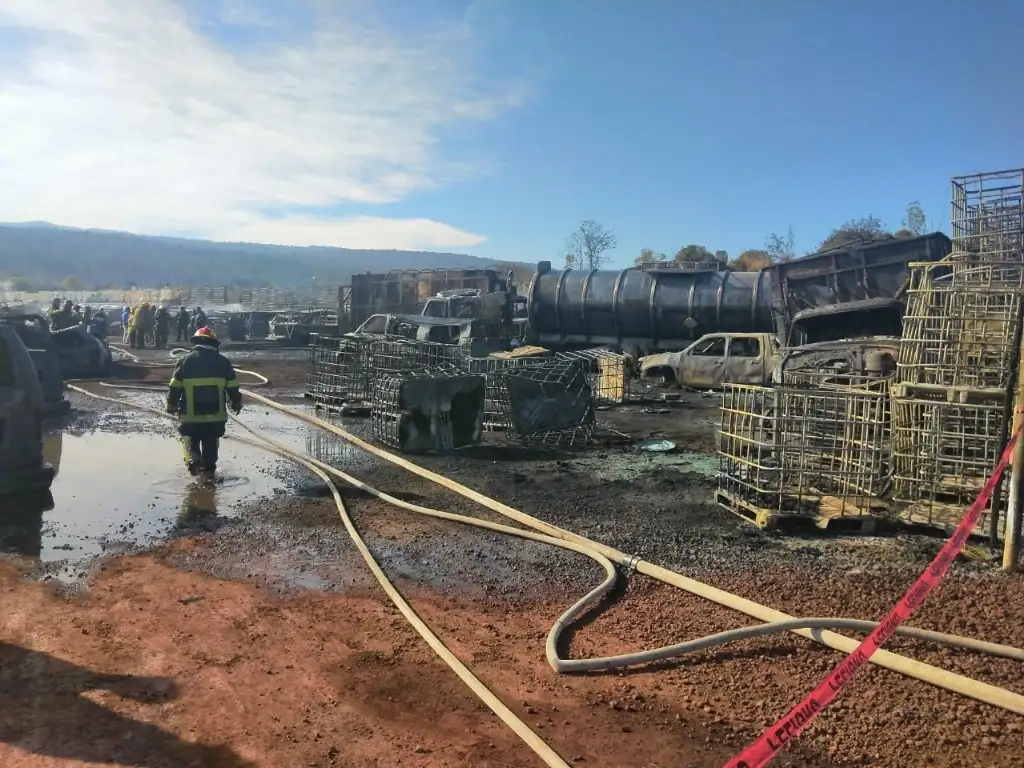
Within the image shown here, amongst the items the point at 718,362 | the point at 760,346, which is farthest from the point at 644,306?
the point at 760,346

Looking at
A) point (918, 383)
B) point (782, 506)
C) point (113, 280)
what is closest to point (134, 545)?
point (782, 506)

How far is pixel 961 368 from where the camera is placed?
22.1 feet

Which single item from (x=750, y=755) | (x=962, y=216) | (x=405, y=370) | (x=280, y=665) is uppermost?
(x=962, y=216)

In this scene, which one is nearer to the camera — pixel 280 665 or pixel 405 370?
pixel 280 665

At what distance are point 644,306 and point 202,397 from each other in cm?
1515

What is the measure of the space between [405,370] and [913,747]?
30.6 feet

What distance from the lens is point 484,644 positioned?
14.4 feet

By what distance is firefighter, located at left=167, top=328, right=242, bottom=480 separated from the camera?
8164 millimetres

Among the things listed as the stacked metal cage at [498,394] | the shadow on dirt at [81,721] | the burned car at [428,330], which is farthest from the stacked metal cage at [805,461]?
the burned car at [428,330]

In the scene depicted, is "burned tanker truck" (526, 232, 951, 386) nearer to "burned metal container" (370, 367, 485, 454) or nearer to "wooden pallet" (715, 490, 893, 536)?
"burned metal container" (370, 367, 485, 454)

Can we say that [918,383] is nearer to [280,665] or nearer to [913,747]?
[913,747]

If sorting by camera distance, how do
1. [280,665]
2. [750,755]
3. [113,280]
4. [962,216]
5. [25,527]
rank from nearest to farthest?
[750,755]
[280,665]
[25,527]
[962,216]
[113,280]

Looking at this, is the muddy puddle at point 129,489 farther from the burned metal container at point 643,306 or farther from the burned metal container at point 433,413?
the burned metal container at point 643,306

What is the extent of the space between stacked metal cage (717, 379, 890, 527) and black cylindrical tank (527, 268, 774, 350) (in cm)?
1333
